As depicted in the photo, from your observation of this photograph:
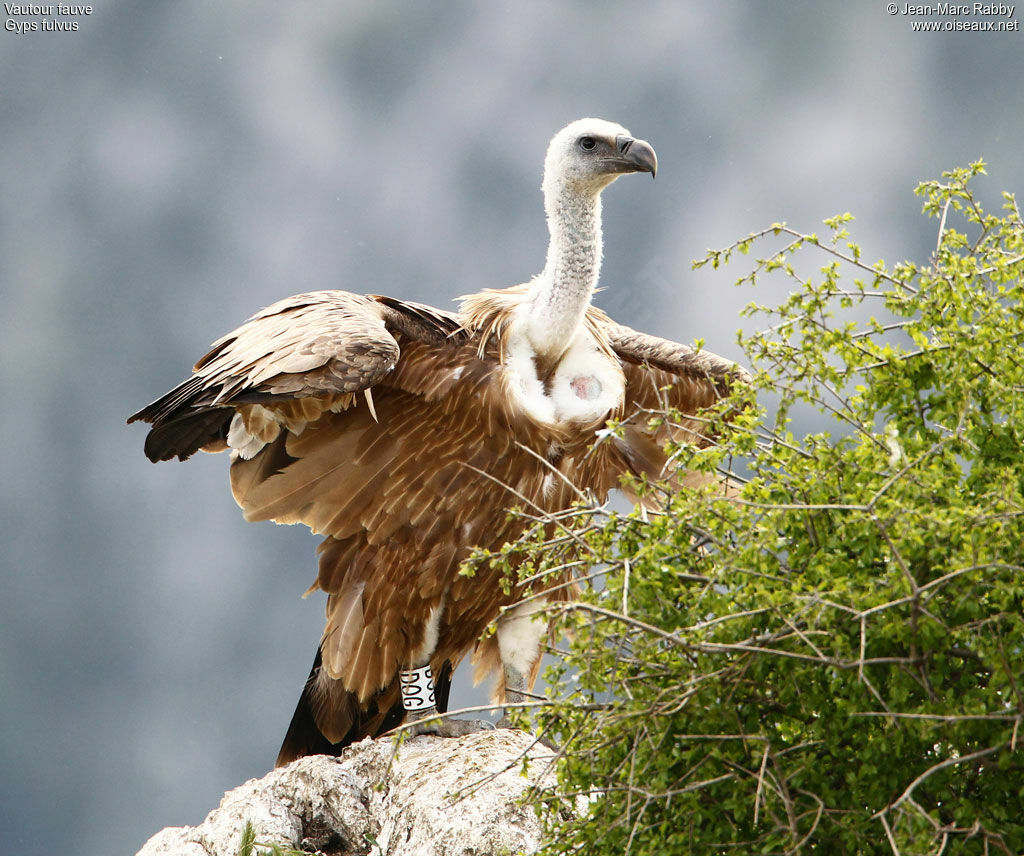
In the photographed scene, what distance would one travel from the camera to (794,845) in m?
2.29

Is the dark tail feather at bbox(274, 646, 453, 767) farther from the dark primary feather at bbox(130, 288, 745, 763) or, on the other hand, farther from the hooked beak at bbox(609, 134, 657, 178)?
the hooked beak at bbox(609, 134, 657, 178)

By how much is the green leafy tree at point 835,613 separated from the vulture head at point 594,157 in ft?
5.71

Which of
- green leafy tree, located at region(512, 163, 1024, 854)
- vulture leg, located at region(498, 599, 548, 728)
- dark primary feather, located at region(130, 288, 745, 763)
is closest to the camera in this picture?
green leafy tree, located at region(512, 163, 1024, 854)

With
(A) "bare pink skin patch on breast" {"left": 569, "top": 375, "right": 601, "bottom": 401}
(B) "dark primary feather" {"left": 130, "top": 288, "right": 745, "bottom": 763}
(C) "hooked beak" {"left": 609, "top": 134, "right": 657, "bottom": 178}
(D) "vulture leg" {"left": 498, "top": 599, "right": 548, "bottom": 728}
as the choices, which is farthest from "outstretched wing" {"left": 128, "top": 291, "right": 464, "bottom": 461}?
(D) "vulture leg" {"left": 498, "top": 599, "right": 548, "bottom": 728}

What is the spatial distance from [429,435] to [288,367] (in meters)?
0.76

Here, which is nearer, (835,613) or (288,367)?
(835,613)

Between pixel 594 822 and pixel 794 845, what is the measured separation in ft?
1.94

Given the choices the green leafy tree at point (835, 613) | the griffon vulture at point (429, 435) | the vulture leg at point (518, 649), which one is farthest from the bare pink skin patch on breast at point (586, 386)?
the green leafy tree at point (835, 613)

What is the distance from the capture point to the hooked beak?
4547mm

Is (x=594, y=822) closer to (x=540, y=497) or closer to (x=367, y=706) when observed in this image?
(x=540, y=497)

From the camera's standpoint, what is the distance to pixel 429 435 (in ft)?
→ 15.3

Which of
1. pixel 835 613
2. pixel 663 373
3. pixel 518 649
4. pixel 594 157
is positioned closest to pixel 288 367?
pixel 594 157

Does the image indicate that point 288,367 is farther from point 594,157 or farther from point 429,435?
point 594,157

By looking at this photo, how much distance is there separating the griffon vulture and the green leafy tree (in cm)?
173
